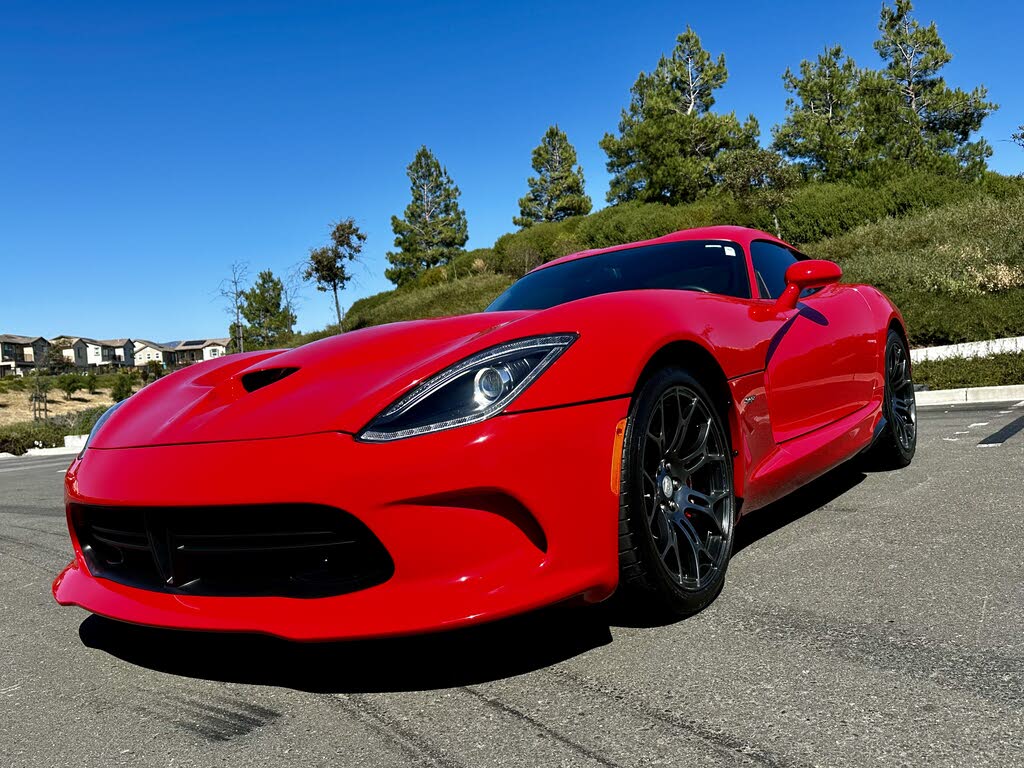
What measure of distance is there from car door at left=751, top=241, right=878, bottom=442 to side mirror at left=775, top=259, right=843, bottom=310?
5cm

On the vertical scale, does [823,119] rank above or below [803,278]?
above

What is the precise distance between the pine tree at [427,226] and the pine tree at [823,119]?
19.3 metres

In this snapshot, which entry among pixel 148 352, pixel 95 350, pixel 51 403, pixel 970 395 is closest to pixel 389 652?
pixel 970 395

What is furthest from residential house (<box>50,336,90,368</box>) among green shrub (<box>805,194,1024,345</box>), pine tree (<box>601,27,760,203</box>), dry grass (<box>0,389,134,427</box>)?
green shrub (<box>805,194,1024,345</box>)

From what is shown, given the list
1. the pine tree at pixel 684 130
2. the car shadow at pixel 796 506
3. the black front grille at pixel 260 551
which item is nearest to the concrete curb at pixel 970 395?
the car shadow at pixel 796 506

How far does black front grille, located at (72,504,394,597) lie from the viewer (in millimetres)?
1893

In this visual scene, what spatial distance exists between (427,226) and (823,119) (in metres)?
23.0

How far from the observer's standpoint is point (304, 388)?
2.24 m

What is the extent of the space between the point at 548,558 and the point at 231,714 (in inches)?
32.8

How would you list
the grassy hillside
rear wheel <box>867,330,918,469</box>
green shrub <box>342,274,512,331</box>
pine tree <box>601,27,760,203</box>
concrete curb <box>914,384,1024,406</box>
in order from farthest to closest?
pine tree <box>601,27,760,203</box>
green shrub <box>342,274,512,331</box>
the grassy hillside
concrete curb <box>914,384,1024,406</box>
rear wheel <box>867,330,918,469</box>

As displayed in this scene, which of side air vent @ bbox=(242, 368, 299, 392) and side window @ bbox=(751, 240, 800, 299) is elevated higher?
side window @ bbox=(751, 240, 800, 299)

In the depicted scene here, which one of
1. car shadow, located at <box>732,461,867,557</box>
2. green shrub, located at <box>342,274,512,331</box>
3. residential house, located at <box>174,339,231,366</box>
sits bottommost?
car shadow, located at <box>732,461,867,557</box>

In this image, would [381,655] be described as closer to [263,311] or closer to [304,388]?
[304,388]

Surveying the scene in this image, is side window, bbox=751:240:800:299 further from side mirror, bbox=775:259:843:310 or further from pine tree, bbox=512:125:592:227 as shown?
pine tree, bbox=512:125:592:227
